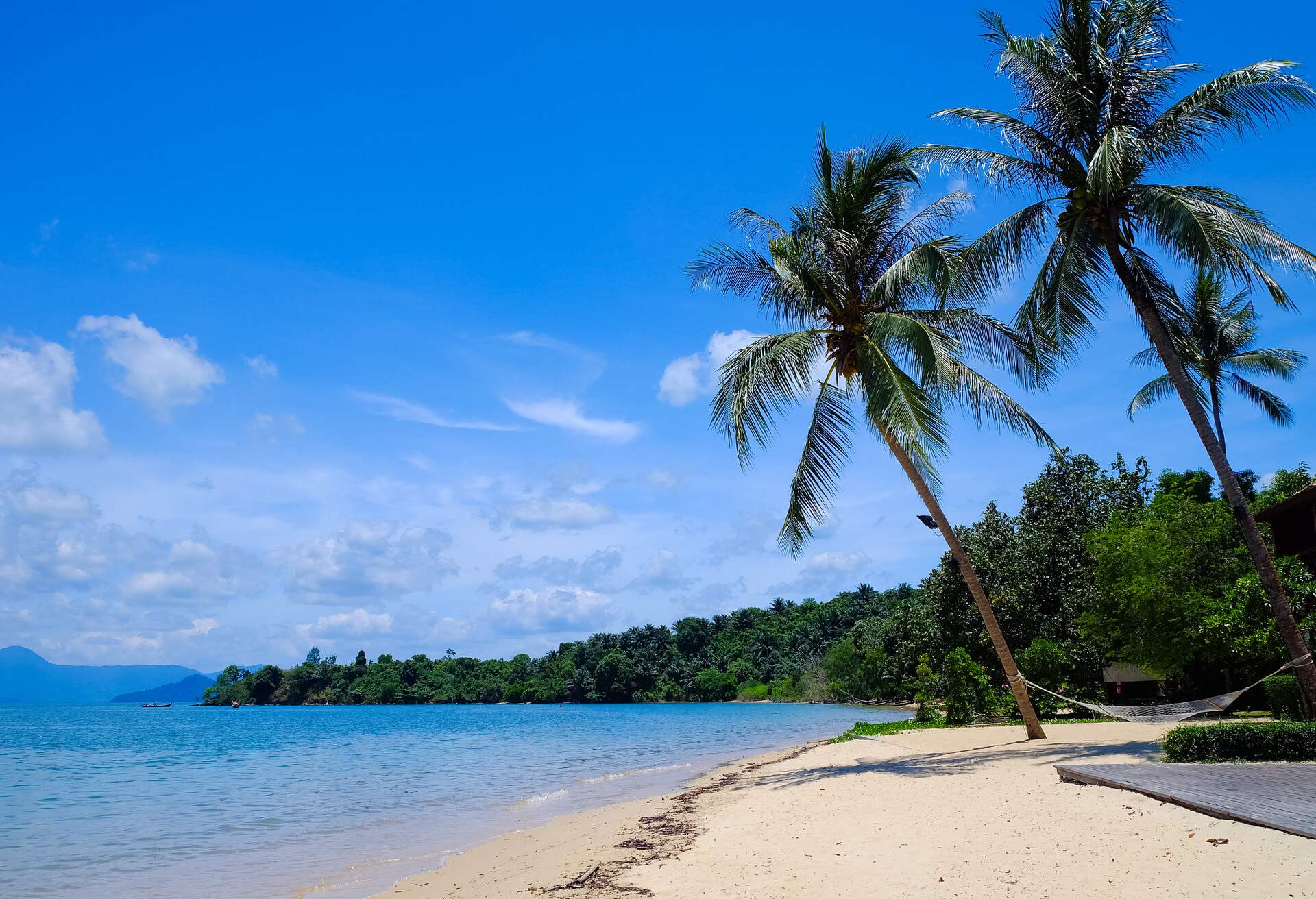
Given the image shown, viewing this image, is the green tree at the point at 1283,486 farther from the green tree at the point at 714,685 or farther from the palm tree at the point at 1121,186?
the green tree at the point at 714,685

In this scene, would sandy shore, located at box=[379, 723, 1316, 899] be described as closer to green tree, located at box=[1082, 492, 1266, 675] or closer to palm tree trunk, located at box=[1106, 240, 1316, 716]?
palm tree trunk, located at box=[1106, 240, 1316, 716]

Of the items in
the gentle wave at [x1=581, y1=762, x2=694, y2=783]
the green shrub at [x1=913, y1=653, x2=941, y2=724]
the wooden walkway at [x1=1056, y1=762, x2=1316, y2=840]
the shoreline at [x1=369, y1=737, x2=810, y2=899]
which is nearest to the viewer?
the wooden walkway at [x1=1056, y1=762, x2=1316, y2=840]

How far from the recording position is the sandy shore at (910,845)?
220 inches

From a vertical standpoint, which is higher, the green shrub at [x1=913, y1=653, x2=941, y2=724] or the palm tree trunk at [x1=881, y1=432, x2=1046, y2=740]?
the palm tree trunk at [x1=881, y1=432, x2=1046, y2=740]

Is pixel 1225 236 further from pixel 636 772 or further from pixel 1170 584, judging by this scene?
pixel 636 772

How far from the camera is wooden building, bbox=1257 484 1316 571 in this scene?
1528 centimetres

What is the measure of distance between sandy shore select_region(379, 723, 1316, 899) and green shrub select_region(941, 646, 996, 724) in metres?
7.84

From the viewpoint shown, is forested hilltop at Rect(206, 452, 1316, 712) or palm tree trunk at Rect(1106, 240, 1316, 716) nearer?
palm tree trunk at Rect(1106, 240, 1316, 716)

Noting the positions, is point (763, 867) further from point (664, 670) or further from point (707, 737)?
point (664, 670)

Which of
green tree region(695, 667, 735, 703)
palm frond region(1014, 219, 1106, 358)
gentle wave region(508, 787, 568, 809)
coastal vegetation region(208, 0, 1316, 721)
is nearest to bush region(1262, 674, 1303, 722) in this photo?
coastal vegetation region(208, 0, 1316, 721)

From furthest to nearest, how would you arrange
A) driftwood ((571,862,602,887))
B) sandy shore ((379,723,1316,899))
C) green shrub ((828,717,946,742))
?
green shrub ((828,717,946,742)), driftwood ((571,862,602,887)), sandy shore ((379,723,1316,899))

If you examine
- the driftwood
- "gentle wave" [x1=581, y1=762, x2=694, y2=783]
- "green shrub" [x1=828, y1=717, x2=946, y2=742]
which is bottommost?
"gentle wave" [x1=581, y1=762, x2=694, y2=783]

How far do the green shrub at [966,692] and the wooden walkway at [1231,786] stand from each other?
39.7ft

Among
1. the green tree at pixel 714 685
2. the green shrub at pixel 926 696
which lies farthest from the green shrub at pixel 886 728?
the green tree at pixel 714 685
